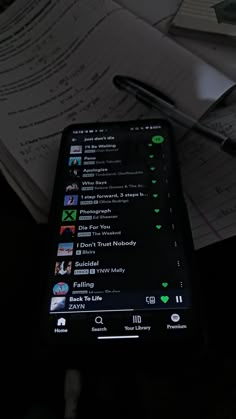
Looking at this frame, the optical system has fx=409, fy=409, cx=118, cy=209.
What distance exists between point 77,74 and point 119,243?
26cm

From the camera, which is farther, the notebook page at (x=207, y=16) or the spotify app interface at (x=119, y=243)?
the notebook page at (x=207, y=16)

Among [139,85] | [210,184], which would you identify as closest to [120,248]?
[210,184]

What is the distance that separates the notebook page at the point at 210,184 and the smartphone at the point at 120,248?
2 cm

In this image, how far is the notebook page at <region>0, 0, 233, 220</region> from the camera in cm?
42

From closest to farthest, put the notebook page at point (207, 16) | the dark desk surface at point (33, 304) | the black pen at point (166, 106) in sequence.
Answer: the dark desk surface at point (33, 304) → the black pen at point (166, 106) → the notebook page at point (207, 16)

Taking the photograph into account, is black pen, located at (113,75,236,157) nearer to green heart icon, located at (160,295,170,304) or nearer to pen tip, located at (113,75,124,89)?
pen tip, located at (113,75,124,89)

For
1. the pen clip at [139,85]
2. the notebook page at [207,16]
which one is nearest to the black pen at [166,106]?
the pen clip at [139,85]

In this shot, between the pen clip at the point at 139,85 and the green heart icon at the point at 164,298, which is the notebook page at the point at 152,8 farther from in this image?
the green heart icon at the point at 164,298

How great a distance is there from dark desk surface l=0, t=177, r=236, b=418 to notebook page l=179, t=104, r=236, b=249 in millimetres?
16

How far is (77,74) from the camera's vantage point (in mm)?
487

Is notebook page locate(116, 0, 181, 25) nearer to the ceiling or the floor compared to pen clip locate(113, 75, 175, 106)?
nearer to the ceiling

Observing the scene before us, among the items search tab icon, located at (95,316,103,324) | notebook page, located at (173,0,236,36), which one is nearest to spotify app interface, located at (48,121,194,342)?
search tab icon, located at (95,316,103,324)

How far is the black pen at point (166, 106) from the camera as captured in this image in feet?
1.22

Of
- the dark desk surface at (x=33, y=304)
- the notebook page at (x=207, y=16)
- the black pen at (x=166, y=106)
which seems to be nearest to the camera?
the dark desk surface at (x=33, y=304)
